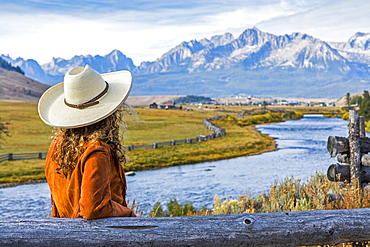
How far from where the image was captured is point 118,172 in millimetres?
2705

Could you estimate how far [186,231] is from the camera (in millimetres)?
2514

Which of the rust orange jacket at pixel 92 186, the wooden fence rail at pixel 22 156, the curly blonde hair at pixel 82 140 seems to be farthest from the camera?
the wooden fence rail at pixel 22 156

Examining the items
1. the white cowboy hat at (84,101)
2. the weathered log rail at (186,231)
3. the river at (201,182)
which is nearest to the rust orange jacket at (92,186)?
the weathered log rail at (186,231)

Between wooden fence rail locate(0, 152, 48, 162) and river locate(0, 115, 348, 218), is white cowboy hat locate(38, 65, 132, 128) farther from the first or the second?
wooden fence rail locate(0, 152, 48, 162)

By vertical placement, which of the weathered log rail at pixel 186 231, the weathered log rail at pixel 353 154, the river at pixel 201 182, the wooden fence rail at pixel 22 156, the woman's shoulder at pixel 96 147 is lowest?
the river at pixel 201 182

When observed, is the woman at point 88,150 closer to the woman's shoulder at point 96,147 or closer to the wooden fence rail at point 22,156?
the woman's shoulder at point 96,147

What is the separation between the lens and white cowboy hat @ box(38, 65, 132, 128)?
275cm

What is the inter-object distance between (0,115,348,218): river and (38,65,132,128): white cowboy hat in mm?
13176

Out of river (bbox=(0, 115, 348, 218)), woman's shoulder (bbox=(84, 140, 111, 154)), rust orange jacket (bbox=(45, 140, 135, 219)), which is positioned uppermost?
woman's shoulder (bbox=(84, 140, 111, 154))

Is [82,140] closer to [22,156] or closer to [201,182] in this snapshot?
[201,182]

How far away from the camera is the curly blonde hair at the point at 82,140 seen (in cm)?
265

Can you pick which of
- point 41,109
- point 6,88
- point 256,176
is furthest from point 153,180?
point 6,88

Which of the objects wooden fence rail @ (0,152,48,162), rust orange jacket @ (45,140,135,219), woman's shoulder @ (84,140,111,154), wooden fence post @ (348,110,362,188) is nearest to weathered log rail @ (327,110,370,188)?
wooden fence post @ (348,110,362,188)

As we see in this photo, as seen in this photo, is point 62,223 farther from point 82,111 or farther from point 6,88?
point 6,88
